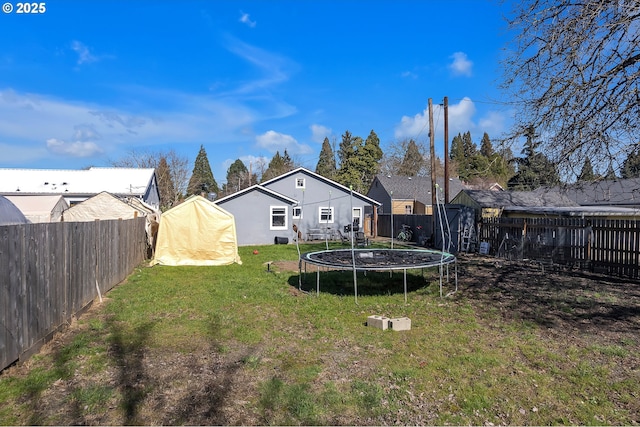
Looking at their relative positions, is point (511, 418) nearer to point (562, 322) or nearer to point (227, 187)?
point (562, 322)

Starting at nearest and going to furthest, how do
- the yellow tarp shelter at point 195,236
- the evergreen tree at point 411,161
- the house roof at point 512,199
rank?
1. the yellow tarp shelter at point 195,236
2. the house roof at point 512,199
3. the evergreen tree at point 411,161

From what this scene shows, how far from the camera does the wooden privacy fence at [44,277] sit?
163 inches

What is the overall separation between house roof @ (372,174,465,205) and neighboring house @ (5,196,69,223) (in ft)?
88.3

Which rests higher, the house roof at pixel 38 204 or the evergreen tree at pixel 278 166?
the evergreen tree at pixel 278 166

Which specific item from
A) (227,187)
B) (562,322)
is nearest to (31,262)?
(562,322)

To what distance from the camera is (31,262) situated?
4.71 metres

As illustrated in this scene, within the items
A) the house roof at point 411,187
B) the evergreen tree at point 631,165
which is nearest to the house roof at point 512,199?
the house roof at point 411,187

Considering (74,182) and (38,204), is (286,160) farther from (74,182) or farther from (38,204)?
(38,204)

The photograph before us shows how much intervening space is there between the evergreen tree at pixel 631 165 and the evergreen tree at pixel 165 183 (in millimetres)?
44601

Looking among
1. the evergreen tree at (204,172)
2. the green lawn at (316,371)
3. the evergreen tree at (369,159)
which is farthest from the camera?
the evergreen tree at (204,172)

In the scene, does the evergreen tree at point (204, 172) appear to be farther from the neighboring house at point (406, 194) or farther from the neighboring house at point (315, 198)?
the neighboring house at point (315, 198)

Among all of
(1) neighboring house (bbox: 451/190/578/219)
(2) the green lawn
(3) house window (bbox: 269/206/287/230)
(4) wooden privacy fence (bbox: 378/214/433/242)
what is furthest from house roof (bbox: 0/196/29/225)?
(1) neighboring house (bbox: 451/190/578/219)

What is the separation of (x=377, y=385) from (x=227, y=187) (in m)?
71.7

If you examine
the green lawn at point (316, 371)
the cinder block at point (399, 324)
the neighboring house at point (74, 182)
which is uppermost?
the neighboring house at point (74, 182)
